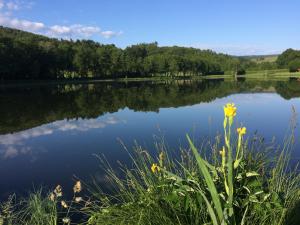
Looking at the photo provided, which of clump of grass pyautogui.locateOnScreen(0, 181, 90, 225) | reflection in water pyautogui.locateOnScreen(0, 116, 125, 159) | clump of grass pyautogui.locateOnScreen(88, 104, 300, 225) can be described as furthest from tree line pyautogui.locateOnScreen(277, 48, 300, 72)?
clump of grass pyautogui.locateOnScreen(88, 104, 300, 225)

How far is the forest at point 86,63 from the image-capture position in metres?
85.6

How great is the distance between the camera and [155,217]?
4.70 metres

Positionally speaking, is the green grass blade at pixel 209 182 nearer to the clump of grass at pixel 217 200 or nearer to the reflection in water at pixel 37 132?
the clump of grass at pixel 217 200

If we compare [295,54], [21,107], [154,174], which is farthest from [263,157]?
[295,54]

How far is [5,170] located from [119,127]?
1014cm

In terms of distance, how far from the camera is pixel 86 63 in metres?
107

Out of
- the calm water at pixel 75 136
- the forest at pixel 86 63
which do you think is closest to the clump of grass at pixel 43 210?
the calm water at pixel 75 136

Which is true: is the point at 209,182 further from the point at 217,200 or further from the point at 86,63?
the point at 86,63

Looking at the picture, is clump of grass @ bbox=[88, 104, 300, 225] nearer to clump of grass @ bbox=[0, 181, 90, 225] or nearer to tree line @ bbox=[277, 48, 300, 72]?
clump of grass @ bbox=[0, 181, 90, 225]

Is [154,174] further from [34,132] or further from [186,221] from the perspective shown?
[34,132]

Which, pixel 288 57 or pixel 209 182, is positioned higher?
pixel 288 57

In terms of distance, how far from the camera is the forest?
85.6 meters

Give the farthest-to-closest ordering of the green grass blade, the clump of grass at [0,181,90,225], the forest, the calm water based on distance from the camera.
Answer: the forest
the calm water
the clump of grass at [0,181,90,225]
the green grass blade

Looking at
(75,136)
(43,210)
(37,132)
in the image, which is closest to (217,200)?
(43,210)
